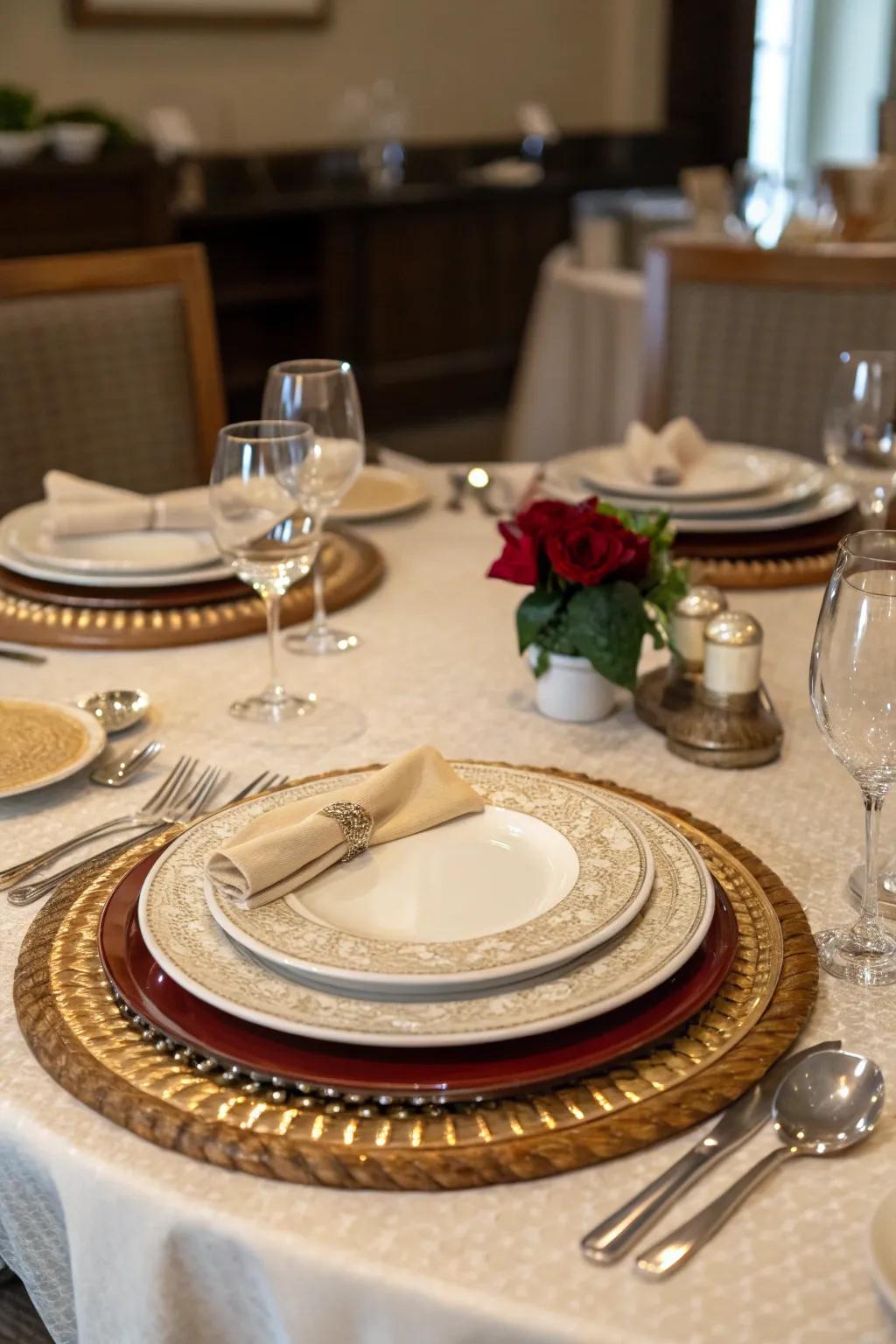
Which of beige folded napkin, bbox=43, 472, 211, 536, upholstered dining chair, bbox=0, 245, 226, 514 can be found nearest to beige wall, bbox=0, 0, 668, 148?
upholstered dining chair, bbox=0, 245, 226, 514

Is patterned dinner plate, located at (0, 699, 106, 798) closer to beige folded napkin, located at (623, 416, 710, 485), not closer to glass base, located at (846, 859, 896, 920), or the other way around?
glass base, located at (846, 859, 896, 920)

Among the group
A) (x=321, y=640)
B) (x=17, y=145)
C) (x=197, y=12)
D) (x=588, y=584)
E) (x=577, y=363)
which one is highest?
(x=197, y=12)

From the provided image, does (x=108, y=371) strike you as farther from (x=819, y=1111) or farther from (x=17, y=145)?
(x=17, y=145)

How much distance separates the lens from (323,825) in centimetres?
72

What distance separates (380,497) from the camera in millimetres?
1529

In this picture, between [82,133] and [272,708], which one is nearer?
[272,708]

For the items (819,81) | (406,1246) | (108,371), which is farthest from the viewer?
(819,81)

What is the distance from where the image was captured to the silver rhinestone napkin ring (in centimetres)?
73

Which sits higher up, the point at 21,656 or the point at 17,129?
the point at 17,129

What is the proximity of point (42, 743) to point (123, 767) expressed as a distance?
6 centimetres

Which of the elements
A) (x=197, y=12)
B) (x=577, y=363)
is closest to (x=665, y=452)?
(x=577, y=363)

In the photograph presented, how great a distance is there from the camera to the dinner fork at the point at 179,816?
→ 77 cm

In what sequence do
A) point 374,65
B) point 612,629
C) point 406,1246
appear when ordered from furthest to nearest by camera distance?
point 374,65 → point 612,629 → point 406,1246

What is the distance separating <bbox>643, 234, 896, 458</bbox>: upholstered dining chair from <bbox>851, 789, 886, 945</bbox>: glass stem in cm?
125
